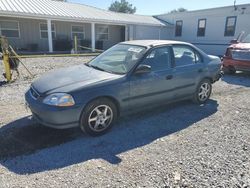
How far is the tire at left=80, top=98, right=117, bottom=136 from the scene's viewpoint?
12.3 ft

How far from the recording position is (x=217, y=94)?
6.77 metres

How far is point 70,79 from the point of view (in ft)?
13.0

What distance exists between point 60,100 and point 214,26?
20.1 metres

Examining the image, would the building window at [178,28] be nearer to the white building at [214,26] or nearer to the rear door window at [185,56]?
the white building at [214,26]

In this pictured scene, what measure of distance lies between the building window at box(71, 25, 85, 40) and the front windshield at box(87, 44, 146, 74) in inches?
620

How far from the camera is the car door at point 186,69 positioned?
196 inches

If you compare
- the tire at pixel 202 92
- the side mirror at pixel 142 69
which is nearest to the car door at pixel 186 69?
the tire at pixel 202 92

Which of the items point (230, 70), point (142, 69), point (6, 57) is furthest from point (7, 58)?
point (230, 70)

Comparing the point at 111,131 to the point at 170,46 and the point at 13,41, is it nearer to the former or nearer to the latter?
the point at 170,46

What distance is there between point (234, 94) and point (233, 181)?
4546mm

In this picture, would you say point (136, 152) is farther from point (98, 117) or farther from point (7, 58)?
point (7, 58)

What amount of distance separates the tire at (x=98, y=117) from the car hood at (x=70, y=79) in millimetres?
388

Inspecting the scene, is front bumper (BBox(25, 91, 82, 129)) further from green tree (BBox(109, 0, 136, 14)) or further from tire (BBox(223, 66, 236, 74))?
green tree (BBox(109, 0, 136, 14))

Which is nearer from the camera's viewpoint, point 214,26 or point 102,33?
point 214,26
